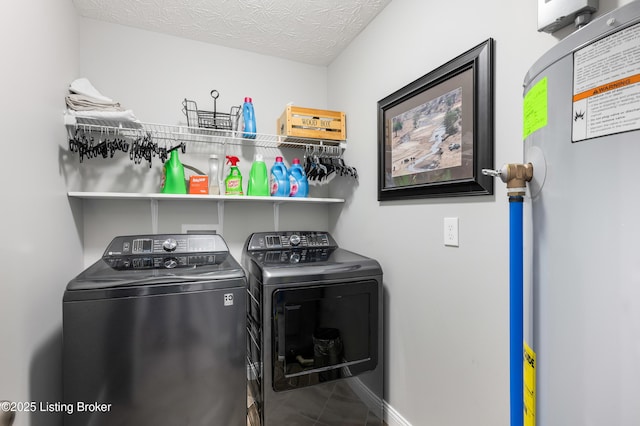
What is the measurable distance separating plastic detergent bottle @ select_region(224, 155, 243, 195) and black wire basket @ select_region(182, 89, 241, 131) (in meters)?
0.25

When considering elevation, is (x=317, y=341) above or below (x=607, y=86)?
below

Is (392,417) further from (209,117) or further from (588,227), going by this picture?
(209,117)

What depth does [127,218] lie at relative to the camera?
211 centimetres

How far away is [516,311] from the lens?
27.2 inches

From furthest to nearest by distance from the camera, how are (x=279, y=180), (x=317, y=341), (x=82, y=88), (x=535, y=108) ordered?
(x=279, y=180), (x=82, y=88), (x=317, y=341), (x=535, y=108)

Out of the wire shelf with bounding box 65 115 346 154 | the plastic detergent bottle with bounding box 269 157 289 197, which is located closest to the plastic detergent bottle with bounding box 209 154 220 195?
the wire shelf with bounding box 65 115 346 154

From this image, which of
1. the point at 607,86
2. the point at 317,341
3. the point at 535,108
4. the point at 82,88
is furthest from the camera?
the point at 82,88

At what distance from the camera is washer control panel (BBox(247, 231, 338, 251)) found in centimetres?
222

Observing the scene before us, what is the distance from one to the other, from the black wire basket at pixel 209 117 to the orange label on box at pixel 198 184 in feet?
1.23

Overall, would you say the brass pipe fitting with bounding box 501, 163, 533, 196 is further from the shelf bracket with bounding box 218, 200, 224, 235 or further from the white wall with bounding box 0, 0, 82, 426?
the shelf bracket with bounding box 218, 200, 224, 235

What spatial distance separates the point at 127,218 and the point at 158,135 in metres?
0.61

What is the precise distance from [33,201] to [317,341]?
145cm

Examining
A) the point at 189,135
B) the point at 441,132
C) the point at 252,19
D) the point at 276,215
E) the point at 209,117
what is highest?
the point at 252,19

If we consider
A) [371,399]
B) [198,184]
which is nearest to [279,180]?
[198,184]
